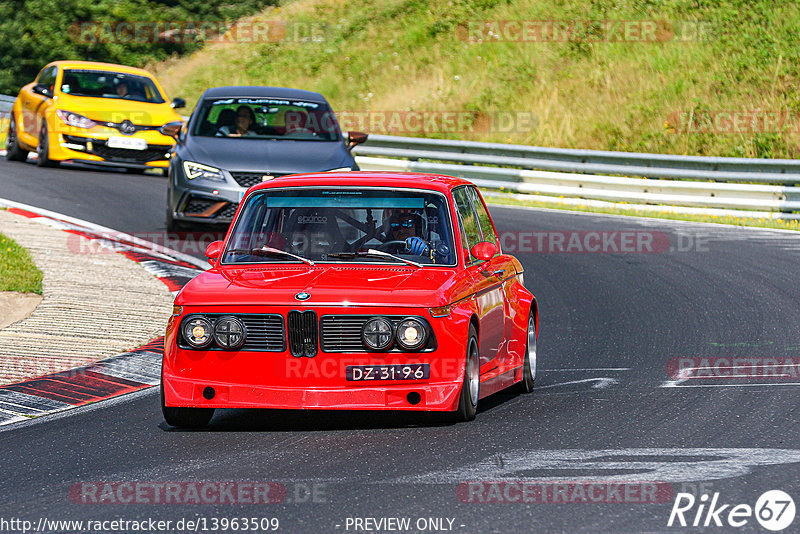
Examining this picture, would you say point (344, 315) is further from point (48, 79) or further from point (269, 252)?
point (48, 79)

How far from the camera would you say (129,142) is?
22.5m

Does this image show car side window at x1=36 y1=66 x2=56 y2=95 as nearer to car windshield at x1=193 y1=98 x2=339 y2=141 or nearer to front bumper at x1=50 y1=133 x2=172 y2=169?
front bumper at x1=50 y1=133 x2=172 y2=169

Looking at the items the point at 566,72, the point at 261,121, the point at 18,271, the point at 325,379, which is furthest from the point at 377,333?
the point at 566,72

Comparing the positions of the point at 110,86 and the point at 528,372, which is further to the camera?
the point at 110,86

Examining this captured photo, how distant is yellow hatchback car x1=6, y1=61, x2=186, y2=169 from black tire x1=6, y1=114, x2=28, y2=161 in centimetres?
66

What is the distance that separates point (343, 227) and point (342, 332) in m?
1.26

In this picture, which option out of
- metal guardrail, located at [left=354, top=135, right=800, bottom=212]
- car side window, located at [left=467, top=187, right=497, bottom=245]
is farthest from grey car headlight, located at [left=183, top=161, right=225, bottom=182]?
metal guardrail, located at [left=354, top=135, right=800, bottom=212]

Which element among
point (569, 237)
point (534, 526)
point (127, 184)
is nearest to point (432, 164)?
point (127, 184)

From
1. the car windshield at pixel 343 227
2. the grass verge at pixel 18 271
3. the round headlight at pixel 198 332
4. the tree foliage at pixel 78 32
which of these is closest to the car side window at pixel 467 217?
the car windshield at pixel 343 227

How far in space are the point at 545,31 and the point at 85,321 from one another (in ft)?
81.9

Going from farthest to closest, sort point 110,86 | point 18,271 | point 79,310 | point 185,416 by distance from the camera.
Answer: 1. point 110,86
2. point 18,271
3. point 79,310
4. point 185,416

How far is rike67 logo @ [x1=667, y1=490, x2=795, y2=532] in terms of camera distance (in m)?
5.64

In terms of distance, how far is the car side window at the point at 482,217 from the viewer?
9472 millimetres

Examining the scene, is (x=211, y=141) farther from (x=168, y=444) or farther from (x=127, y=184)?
(x=168, y=444)
